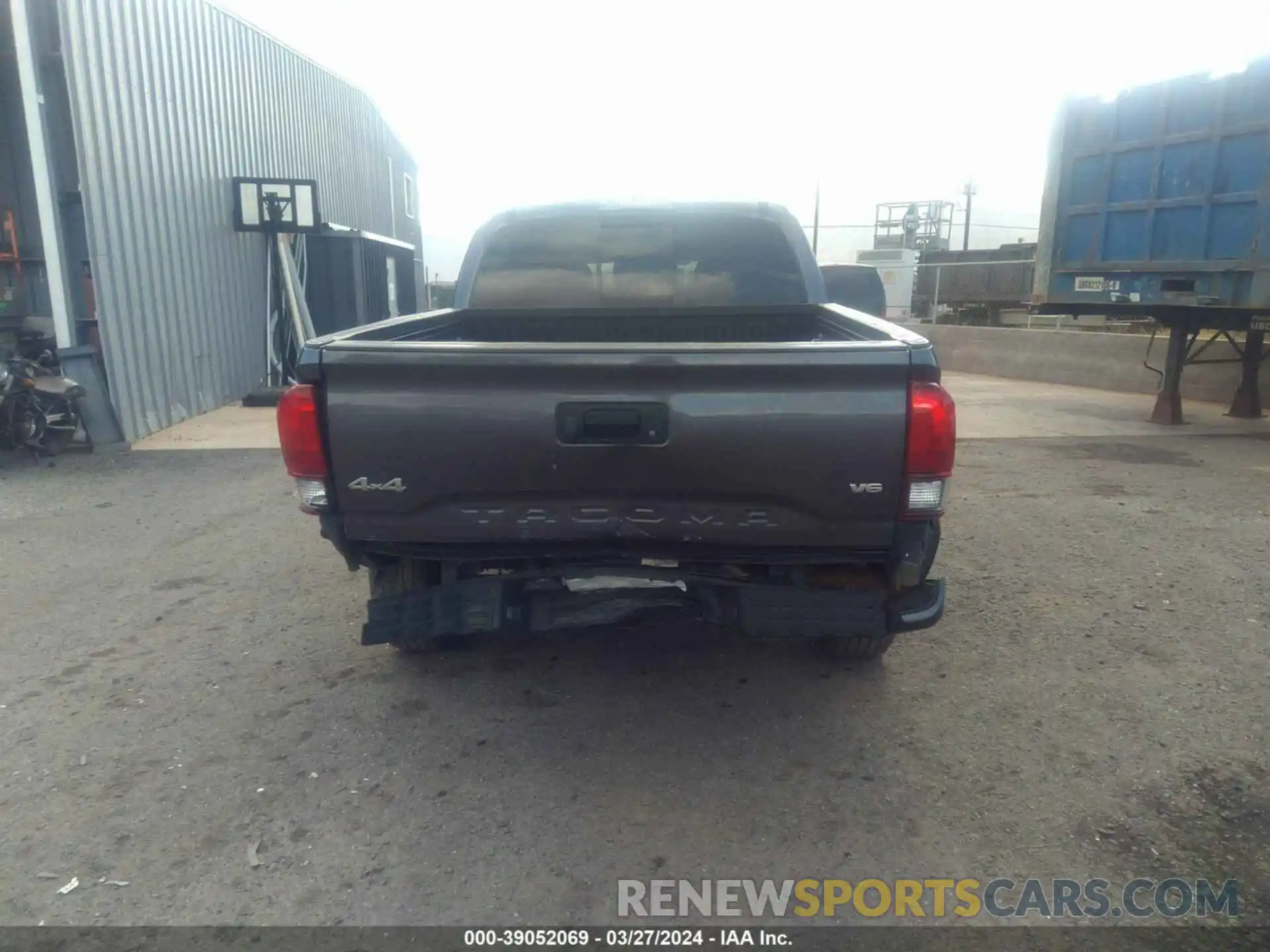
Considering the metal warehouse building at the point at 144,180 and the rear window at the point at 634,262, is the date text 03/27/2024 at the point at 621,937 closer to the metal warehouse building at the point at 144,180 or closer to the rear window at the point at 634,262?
the rear window at the point at 634,262

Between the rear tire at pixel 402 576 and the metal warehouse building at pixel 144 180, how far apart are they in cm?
671

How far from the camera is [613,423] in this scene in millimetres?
2920

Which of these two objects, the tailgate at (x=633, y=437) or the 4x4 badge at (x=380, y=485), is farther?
the 4x4 badge at (x=380, y=485)

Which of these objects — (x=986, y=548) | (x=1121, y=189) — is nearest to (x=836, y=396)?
(x=986, y=548)

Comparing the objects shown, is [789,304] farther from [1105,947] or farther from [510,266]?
[1105,947]

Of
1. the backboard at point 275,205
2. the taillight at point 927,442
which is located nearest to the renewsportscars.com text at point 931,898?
the taillight at point 927,442

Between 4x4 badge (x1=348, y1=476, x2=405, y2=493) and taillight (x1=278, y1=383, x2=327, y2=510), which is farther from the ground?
taillight (x1=278, y1=383, x2=327, y2=510)

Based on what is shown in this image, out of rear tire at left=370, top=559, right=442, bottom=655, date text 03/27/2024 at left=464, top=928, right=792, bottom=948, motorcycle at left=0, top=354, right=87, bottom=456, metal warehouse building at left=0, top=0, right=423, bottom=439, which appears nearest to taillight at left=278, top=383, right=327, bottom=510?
rear tire at left=370, top=559, right=442, bottom=655

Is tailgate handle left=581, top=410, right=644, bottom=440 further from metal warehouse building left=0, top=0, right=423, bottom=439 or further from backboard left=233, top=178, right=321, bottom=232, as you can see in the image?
backboard left=233, top=178, right=321, bottom=232

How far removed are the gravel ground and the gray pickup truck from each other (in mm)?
522

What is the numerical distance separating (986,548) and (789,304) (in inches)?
87.8

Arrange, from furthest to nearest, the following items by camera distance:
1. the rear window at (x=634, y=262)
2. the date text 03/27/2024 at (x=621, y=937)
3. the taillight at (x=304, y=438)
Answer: the rear window at (x=634, y=262), the taillight at (x=304, y=438), the date text 03/27/2024 at (x=621, y=937)

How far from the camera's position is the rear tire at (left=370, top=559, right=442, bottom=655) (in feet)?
11.3

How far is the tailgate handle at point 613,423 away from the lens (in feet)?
9.56
